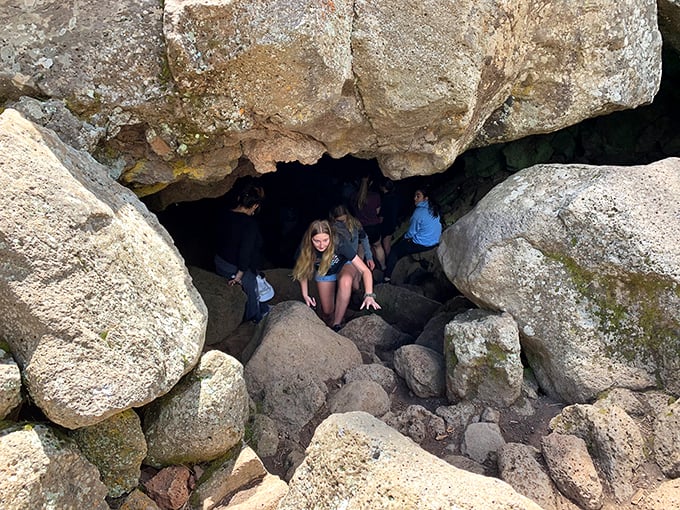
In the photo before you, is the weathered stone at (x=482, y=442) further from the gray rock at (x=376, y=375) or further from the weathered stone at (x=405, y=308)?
the weathered stone at (x=405, y=308)

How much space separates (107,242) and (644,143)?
5978 millimetres

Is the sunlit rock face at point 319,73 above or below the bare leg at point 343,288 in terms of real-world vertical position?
above

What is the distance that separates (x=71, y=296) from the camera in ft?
7.39

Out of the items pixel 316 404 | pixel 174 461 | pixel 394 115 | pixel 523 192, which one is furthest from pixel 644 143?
pixel 174 461

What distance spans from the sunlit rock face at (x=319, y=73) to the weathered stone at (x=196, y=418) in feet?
4.60

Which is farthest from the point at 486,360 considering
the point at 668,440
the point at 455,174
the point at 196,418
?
the point at 455,174

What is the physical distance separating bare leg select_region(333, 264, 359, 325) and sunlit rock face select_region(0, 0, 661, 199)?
41.2 inches

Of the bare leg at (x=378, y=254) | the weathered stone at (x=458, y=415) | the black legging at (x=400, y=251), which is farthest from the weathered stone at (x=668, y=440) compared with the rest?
the bare leg at (x=378, y=254)

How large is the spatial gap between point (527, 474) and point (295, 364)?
163 centimetres

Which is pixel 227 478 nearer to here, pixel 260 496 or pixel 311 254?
pixel 260 496

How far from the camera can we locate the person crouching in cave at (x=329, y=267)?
14.9 ft

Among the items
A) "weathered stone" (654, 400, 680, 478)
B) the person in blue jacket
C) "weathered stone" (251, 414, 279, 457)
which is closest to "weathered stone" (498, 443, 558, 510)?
"weathered stone" (654, 400, 680, 478)

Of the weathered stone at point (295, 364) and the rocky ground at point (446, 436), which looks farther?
the weathered stone at point (295, 364)

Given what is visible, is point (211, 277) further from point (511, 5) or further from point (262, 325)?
point (511, 5)
